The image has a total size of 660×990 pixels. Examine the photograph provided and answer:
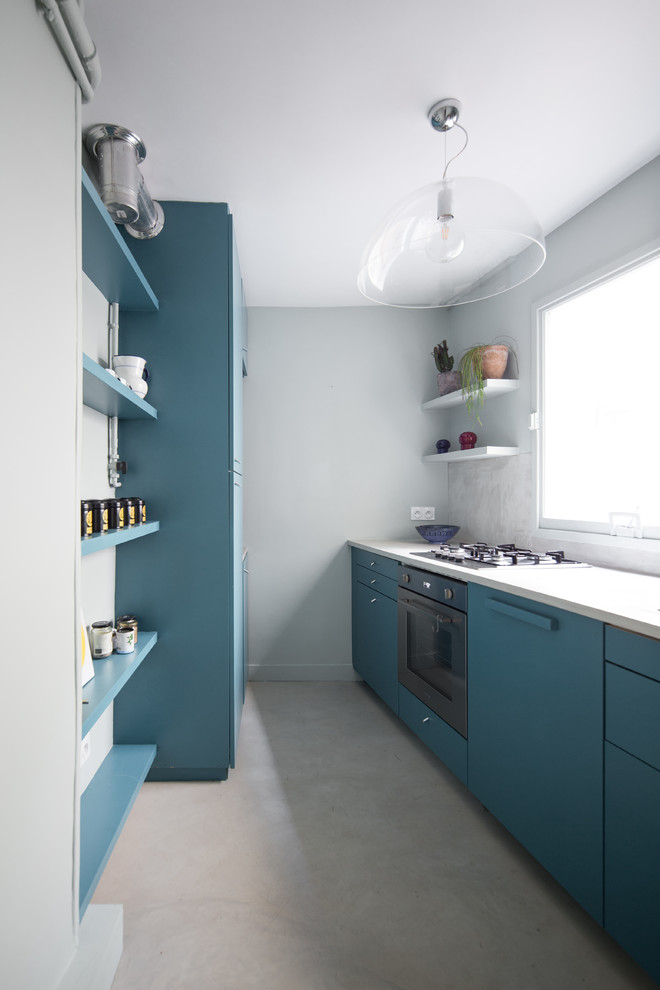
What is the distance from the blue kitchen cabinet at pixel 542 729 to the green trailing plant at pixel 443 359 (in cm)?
189

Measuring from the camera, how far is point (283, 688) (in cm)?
336

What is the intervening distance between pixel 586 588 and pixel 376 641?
5.24ft

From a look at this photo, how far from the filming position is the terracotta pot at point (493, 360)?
9.12 ft

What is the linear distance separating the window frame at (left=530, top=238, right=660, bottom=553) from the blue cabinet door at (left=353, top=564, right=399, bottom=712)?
0.88 meters

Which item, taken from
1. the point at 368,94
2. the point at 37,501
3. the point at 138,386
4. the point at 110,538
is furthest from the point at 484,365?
the point at 37,501

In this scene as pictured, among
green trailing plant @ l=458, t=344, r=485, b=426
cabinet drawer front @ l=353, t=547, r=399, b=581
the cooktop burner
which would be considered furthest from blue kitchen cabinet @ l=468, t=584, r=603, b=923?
green trailing plant @ l=458, t=344, r=485, b=426

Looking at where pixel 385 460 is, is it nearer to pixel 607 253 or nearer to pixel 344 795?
pixel 607 253

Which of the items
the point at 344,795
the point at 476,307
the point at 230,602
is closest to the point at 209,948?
the point at 344,795

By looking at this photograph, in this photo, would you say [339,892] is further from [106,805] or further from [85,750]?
[85,750]

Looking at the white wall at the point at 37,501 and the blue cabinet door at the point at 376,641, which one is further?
the blue cabinet door at the point at 376,641

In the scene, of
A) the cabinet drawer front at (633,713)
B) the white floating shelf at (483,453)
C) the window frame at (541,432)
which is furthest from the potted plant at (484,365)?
the cabinet drawer front at (633,713)

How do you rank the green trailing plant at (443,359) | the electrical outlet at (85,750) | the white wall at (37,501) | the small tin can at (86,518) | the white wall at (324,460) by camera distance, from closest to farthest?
the white wall at (37,501) < the small tin can at (86,518) < the electrical outlet at (85,750) < the green trailing plant at (443,359) < the white wall at (324,460)

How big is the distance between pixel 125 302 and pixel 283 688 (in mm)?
2443

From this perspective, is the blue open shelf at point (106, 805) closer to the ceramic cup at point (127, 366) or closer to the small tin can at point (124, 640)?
the small tin can at point (124, 640)
